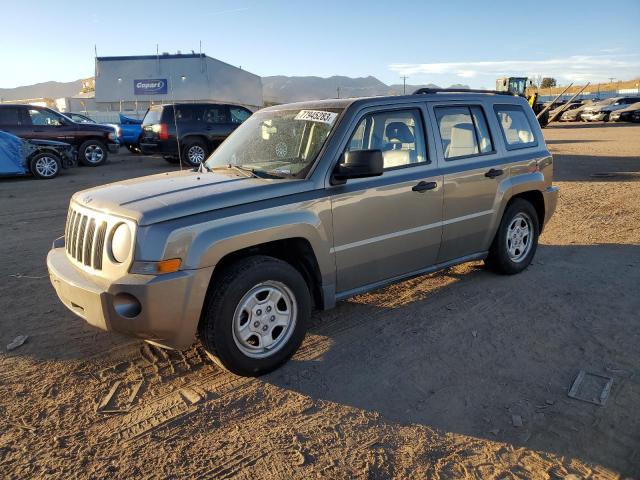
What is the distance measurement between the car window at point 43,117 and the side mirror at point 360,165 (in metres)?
14.4

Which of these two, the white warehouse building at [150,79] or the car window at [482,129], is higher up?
the white warehouse building at [150,79]

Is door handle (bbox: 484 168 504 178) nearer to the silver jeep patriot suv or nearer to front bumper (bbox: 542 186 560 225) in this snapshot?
the silver jeep patriot suv

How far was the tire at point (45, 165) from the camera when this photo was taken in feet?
43.4

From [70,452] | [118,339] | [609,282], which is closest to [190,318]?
[70,452]

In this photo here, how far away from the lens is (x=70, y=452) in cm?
278

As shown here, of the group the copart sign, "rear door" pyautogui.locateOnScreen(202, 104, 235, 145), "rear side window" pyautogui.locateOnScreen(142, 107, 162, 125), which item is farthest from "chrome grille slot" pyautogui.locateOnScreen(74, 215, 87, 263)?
the copart sign

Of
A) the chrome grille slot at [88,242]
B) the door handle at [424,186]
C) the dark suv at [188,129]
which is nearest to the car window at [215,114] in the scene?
the dark suv at [188,129]

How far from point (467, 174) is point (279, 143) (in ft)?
5.77

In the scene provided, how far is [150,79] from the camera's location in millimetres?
42500

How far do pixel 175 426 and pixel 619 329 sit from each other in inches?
137

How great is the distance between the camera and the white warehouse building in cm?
4228

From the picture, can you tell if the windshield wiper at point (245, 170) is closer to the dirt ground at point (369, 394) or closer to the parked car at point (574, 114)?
the dirt ground at point (369, 394)

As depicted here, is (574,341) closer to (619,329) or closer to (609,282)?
(619,329)

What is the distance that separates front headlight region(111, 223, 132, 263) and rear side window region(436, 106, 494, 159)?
279cm
